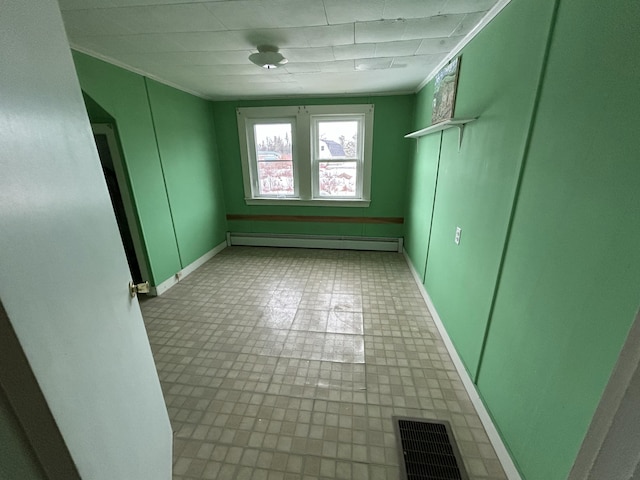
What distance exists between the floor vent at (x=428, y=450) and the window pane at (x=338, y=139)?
3412 millimetres

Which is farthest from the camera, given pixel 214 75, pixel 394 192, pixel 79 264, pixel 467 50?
pixel 394 192

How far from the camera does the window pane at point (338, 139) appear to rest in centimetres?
387

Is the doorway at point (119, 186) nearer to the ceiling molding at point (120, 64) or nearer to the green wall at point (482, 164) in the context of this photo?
the ceiling molding at point (120, 64)

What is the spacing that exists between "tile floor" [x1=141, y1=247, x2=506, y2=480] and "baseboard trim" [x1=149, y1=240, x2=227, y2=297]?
109 millimetres

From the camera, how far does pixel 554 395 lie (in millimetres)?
976

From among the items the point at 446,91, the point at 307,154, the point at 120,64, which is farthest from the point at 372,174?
the point at 120,64

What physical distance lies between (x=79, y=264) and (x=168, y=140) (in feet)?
9.34

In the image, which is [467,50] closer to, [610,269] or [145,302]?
[610,269]

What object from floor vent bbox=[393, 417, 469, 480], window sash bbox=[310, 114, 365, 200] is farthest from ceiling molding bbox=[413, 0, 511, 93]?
floor vent bbox=[393, 417, 469, 480]

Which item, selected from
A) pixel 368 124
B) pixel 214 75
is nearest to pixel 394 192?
pixel 368 124

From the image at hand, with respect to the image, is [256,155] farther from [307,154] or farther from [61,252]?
[61,252]

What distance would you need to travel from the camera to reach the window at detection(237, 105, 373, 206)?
3814 millimetres

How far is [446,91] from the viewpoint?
7.29ft

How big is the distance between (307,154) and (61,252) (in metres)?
3.60
